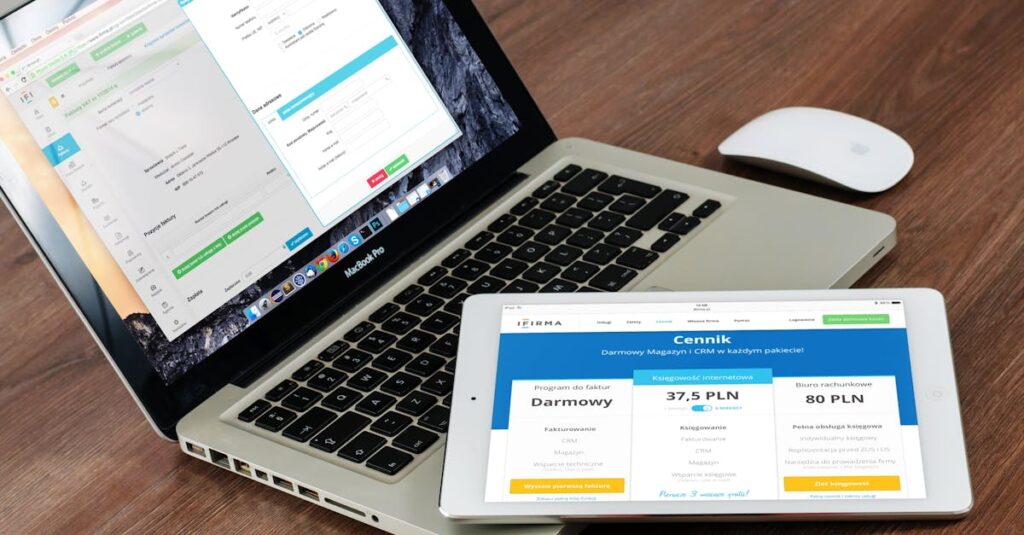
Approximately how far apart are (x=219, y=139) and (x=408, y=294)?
0.19 metres

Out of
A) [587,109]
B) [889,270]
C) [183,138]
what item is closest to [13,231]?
[183,138]

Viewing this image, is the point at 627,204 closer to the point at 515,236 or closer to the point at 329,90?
the point at 515,236

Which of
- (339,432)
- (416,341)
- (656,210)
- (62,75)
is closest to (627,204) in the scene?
(656,210)

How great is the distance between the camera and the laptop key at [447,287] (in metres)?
0.98

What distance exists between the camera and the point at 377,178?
1009 millimetres

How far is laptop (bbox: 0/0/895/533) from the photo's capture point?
0.85 m

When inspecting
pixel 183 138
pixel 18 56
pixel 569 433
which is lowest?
pixel 569 433

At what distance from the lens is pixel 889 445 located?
0.72m

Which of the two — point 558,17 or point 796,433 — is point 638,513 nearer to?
point 796,433

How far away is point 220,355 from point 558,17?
69cm

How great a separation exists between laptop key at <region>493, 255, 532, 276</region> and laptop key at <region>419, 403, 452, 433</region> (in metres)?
0.16

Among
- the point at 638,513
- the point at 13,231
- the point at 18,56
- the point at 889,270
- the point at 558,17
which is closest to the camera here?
the point at 638,513

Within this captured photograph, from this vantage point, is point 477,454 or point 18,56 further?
point 18,56

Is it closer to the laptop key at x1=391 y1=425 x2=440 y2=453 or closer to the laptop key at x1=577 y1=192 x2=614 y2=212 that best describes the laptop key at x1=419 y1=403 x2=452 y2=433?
the laptop key at x1=391 y1=425 x2=440 y2=453
